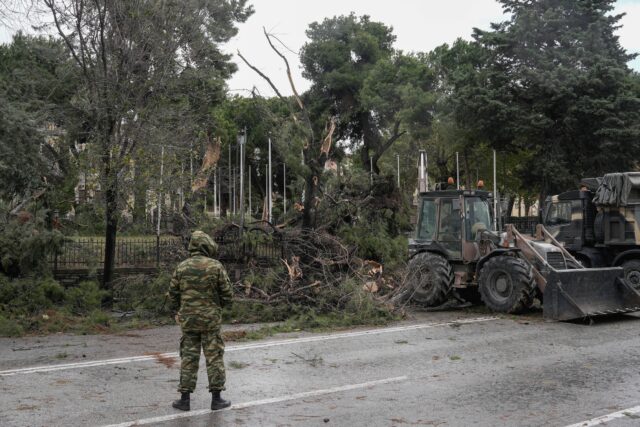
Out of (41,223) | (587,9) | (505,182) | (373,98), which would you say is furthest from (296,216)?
(505,182)

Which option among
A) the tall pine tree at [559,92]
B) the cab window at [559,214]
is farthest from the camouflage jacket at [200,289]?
the tall pine tree at [559,92]

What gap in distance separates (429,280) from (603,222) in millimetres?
5812

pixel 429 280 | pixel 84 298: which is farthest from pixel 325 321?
pixel 84 298

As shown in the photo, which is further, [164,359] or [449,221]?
[449,221]

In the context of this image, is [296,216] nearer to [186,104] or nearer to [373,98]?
[186,104]

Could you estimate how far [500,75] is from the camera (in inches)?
1324

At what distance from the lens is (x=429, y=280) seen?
14172 mm

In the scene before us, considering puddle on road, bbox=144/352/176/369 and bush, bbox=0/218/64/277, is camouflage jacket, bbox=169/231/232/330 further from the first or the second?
bush, bbox=0/218/64/277

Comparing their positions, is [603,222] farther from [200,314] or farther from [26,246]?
[26,246]

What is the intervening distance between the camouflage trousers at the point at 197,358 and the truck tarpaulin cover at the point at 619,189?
1313 centimetres

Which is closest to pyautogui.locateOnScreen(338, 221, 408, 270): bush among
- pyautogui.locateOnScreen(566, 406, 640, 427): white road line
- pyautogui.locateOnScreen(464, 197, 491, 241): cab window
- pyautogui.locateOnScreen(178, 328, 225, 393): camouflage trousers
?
pyautogui.locateOnScreen(464, 197, 491, 241): cab window

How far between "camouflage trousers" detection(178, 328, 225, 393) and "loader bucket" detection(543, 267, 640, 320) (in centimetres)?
754

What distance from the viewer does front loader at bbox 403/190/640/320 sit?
481 inches

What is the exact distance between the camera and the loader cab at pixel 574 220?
17422 mm
